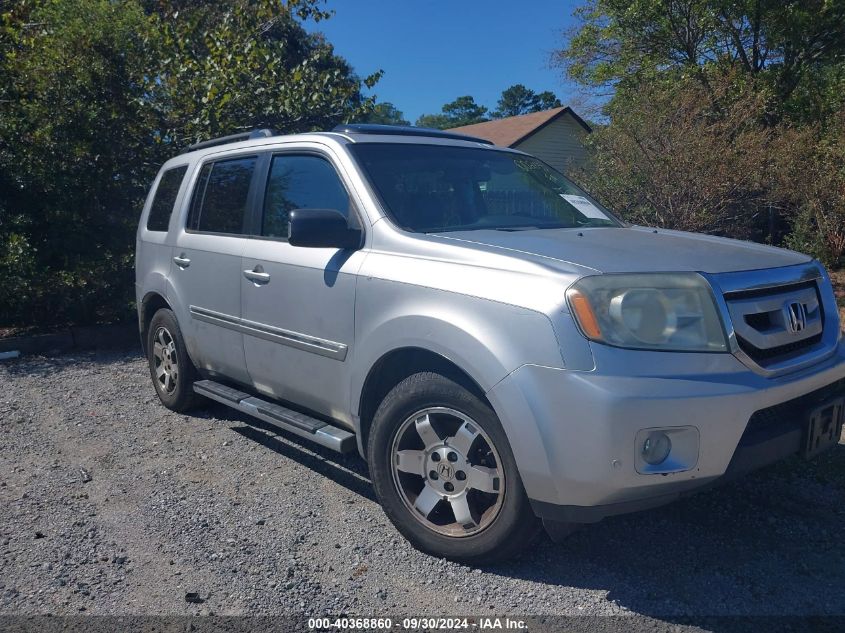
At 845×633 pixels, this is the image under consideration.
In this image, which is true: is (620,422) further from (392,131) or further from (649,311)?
(392,131)

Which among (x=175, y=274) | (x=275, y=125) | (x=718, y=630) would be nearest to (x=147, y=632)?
(x=718, y=630)

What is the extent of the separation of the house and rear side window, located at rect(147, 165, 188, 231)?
2168cm

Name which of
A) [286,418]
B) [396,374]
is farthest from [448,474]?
[286,418]

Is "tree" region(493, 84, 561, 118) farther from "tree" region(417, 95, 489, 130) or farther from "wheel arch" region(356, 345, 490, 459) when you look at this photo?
"wheel arch" region(356, 345, 490, 459)

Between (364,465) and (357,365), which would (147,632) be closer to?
(357,365)

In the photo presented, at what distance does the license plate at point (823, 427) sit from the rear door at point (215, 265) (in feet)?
10.1

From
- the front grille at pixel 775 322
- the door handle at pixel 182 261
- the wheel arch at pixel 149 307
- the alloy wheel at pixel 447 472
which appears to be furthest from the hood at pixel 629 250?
the wheel arch at pixel 149 307

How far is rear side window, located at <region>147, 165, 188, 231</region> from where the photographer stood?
586cm

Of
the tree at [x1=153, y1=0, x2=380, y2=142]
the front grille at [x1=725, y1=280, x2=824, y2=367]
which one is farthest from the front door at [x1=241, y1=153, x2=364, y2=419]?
the tree at [x1=153, y1=0, x2=380, y2=142]

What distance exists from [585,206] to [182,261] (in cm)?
274

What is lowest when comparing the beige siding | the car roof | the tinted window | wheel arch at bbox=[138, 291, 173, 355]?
wheel arch at bbox=[138, 291, 173, 355]

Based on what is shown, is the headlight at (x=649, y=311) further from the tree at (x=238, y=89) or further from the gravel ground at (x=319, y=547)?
the tree at (x=238, y=89)

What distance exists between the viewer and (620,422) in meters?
2.77

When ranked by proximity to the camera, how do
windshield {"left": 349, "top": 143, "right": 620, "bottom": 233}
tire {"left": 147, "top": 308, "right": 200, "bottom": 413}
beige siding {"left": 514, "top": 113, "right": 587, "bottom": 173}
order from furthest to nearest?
beige siding {"left": 514, "top": 113, "right": 587, "bottom": 173}, tire {"left": 147, "top": 308, "right": 200, "bottom": 413}, windshield {"left": 349, "top": 143, "right": 620, "bottom": 233}
